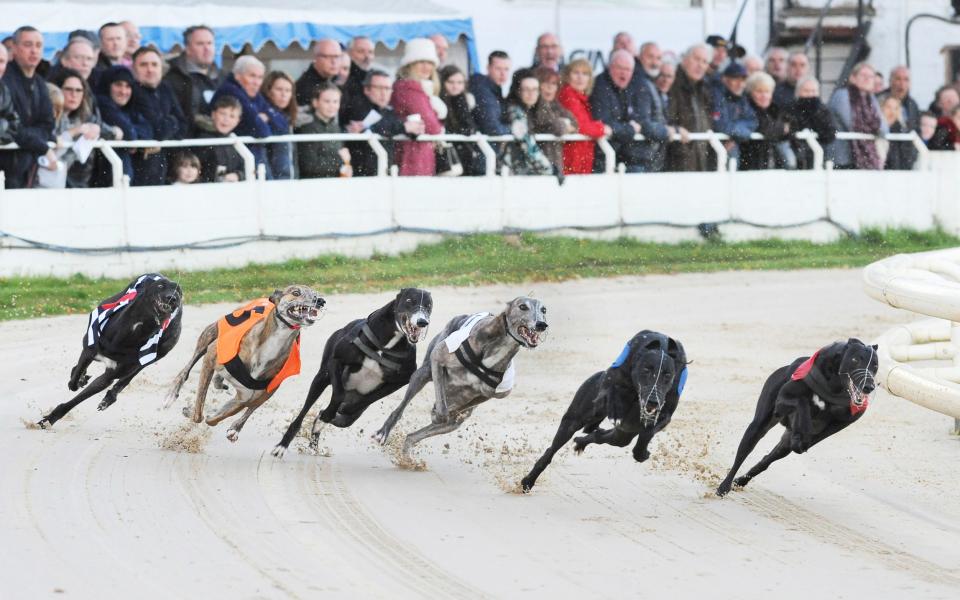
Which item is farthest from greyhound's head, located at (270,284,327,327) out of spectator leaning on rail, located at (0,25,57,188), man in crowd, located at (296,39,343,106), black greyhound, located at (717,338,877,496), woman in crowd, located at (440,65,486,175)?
woman in crowd, located at (440,65,486,175)

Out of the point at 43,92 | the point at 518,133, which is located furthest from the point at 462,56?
the point at 43,92

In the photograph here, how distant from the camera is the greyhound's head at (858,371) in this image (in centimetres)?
581

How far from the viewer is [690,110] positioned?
1416 centimetres

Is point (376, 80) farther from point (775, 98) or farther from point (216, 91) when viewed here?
point (775, 98)

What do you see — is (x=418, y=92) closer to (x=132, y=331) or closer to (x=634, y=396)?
(x=132, y=331)

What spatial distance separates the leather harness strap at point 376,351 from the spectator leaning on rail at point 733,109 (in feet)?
26.4

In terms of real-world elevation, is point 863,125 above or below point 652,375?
above

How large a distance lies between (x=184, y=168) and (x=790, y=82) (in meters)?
6.01

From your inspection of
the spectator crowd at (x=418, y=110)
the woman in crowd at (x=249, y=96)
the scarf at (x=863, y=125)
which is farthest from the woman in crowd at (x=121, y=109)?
the scarf at (x=863, y=125)

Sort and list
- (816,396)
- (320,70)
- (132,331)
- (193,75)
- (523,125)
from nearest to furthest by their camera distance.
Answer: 1. (816,396)
2. (132,331)
3. (193,75)
4. (320,70)
5. (523,125)

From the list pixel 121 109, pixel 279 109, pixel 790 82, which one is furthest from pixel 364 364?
pixel 790 82

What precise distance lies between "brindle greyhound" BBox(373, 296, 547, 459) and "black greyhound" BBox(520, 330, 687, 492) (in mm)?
352

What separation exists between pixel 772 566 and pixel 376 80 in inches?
302

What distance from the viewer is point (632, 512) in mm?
5996
